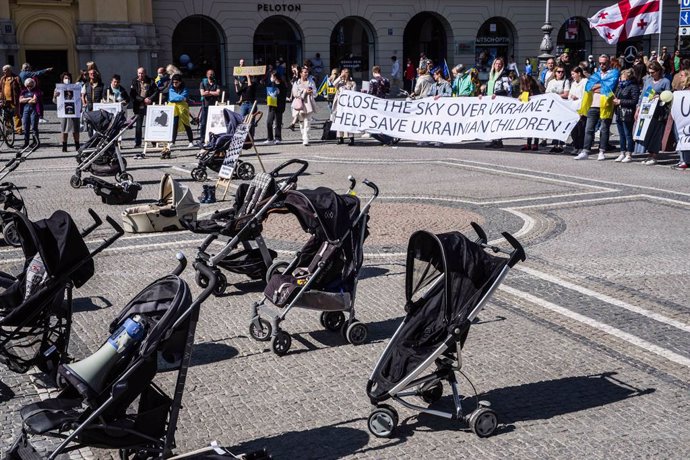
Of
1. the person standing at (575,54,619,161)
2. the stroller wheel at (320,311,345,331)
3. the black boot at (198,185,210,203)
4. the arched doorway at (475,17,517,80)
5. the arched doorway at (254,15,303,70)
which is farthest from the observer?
the arched doorway at (475,17,517,80)

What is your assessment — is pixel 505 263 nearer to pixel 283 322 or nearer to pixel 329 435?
pixel 329 435

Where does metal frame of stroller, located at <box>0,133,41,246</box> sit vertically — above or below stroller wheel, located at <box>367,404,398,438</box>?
above

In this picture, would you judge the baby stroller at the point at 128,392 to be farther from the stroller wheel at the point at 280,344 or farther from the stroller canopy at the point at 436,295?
the stroller wheel at the point at 280,344

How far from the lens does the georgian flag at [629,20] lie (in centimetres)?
2328

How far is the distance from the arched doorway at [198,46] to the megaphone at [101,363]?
36.6 meters

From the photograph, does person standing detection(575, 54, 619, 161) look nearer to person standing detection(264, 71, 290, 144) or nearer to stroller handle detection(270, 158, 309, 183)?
person standing detection(264, 71, 290, 144)

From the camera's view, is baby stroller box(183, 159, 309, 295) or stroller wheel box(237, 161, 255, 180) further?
stroller wheel box(237, 161, 255, 180)

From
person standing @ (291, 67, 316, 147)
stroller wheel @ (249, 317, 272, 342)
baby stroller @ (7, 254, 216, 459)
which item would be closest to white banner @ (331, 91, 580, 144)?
person standing @ (291, 67, 316, 147)

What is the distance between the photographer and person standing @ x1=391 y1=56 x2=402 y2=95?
141ft

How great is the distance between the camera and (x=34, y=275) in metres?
6.46

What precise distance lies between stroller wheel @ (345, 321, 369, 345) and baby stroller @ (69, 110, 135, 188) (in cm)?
868

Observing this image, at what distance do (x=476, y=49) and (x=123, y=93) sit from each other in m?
28.8

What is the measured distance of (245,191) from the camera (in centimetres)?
892

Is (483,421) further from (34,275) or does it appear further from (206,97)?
(206,97)
